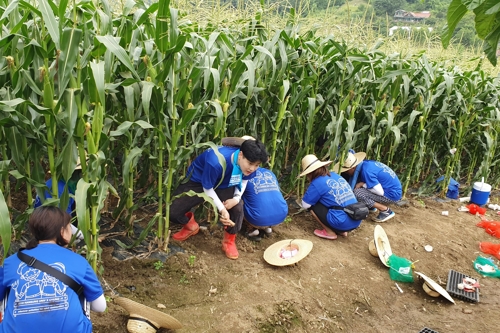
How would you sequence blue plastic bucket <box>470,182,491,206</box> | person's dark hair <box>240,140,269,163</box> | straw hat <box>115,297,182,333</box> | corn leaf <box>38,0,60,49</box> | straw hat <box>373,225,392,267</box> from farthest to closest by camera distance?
blue plastic bucket <box>470,182,491,206</box> < straw hat <box>373,225,392,267</box> < person's dark hair <box>240,140,269,163</box> < straw hat <box>115,297,182,333</box> < corn leaf <box>38,0,60,49</box>

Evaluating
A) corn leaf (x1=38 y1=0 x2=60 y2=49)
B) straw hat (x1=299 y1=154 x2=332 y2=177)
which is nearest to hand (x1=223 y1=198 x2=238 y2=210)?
straw hat (x1=299 y1=154 x2=332 y2=177)

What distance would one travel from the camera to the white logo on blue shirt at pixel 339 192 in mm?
4699

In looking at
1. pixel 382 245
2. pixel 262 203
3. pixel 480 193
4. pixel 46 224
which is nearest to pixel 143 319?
pixel 46 224

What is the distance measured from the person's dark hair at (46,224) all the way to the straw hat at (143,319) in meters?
0.77

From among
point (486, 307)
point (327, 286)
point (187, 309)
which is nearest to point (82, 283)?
point (187, 309)

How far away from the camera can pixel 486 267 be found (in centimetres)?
467

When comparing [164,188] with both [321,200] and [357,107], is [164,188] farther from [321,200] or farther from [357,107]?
[357,107]

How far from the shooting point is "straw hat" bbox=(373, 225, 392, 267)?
4.41 m

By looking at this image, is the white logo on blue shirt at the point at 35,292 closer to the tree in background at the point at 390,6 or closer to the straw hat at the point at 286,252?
the straw hat at the point at 286,252

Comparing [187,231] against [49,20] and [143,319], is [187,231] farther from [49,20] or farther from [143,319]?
[49,20]

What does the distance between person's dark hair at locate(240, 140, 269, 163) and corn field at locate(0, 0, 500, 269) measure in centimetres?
29

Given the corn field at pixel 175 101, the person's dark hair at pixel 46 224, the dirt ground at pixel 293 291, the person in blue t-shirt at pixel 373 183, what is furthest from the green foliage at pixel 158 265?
the person in blue t-shirt at pixel 373 183

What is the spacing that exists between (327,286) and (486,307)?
1.58 metres

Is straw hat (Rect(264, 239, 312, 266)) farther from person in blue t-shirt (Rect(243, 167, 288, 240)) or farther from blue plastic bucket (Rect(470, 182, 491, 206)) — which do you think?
blue plastic bucket (Rect(470, 182, 491, 206))
